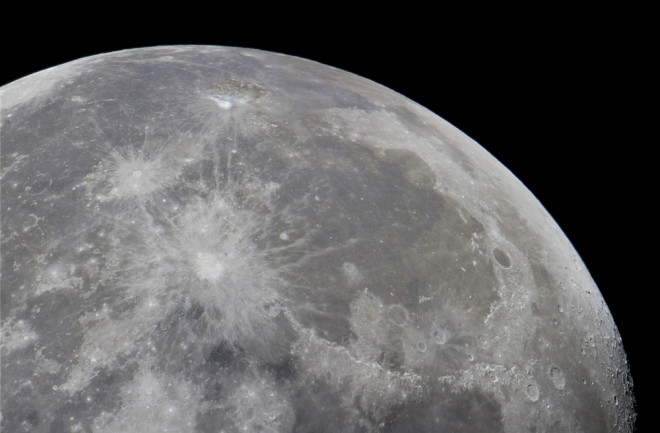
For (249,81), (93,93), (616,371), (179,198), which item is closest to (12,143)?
(93,93)

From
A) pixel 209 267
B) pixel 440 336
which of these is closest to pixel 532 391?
pixel 440 336

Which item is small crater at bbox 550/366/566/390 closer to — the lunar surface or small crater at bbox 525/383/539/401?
the lunar surface

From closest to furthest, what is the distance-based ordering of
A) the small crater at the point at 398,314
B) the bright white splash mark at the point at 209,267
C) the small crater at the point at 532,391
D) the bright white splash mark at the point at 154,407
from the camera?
the bright white splash mark at the point at 154,407
the bright white splash mark at the point at 209,267
the small crater at the point at 398,314
the small crater at the point at 532,391

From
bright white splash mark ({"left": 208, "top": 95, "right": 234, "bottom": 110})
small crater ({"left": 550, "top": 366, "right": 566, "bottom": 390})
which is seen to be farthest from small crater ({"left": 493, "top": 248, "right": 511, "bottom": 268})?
bright white splash mark ({"left": 208, "top": 95, "right": 234, "bottom": 110})

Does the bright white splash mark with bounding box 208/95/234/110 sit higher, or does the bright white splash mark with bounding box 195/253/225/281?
the bright white splash mark with bounding box 208/95/234/110

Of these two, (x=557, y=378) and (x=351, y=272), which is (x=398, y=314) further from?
(x=557, y=378)

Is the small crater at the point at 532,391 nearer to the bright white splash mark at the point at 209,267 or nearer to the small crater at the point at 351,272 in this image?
the small crater at the point at 351,272

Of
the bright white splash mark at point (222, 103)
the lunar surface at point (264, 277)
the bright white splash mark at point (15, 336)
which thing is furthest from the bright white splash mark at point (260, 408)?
the bright white splash mark at point (222, 103)

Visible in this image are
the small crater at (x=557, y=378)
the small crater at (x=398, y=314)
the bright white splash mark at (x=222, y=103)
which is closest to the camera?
the small crater at (x=398, y=314)
